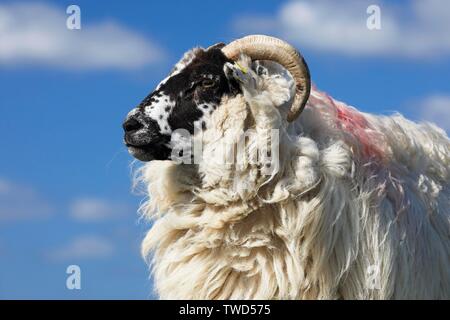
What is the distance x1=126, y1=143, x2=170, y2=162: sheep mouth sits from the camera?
10141 mm

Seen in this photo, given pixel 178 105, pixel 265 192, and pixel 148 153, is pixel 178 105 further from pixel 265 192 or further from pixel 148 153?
pixel 265 192

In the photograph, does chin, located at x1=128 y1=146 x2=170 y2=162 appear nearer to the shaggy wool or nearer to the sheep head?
the sheep head

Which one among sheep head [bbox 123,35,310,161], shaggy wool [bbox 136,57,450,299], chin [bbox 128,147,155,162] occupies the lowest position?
shaggy wool [bbox 136,57,450,299]

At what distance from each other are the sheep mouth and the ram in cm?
1

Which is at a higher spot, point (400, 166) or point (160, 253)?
point (400, 166)

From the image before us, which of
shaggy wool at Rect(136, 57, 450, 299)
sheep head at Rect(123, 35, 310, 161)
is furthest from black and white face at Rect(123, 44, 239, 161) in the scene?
shaggy wool at Rect(136, 57, 450, 299)

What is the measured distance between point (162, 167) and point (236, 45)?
4.04ft

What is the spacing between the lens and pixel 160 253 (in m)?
10.9

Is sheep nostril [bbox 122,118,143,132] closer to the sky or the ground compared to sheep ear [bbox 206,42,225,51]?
closer to the ground

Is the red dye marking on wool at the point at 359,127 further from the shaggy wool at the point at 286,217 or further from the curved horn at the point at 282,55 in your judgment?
the curved horn at the point at 282,55

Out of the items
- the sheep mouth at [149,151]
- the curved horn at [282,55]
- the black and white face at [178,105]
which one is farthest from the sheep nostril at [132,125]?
the curved horn at [282,55]

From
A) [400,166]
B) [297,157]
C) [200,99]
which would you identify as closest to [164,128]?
[200,99]
